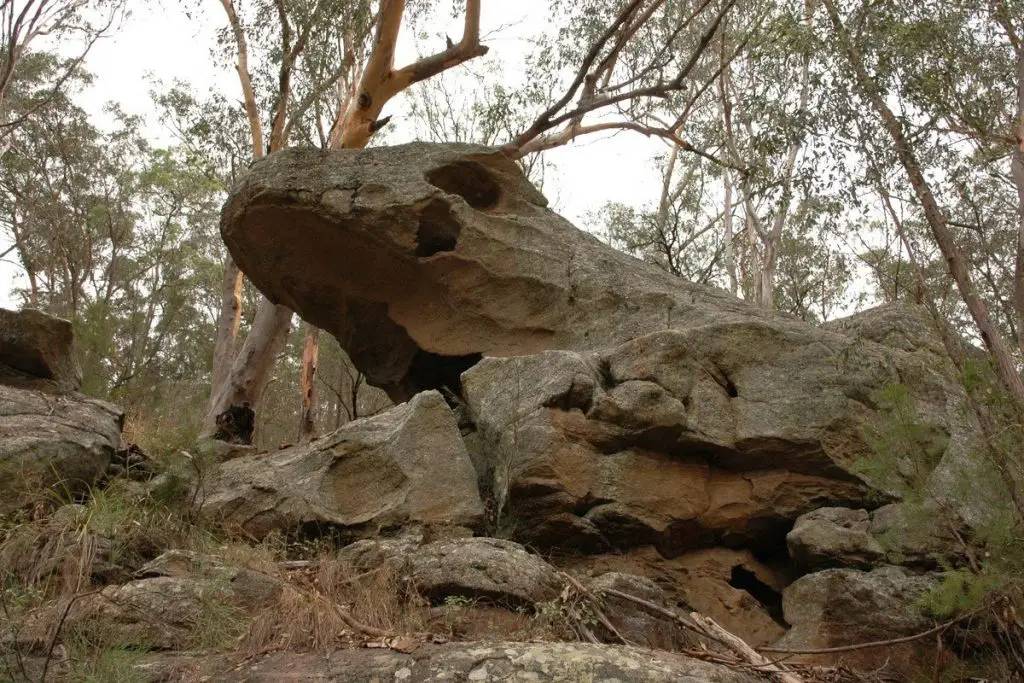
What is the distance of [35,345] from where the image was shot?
7.61 meters

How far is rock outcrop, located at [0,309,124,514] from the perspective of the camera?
6191 millimetres

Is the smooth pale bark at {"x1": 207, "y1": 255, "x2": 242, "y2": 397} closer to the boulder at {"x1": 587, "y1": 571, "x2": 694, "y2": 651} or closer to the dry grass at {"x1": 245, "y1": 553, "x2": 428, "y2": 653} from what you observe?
the dry grass at {"x1": 245, "y1": 553, "x2": 428, "y2": 653}

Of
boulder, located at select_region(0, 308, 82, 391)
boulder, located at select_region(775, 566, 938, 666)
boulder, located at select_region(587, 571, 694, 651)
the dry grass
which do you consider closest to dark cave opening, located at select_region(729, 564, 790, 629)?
boulder, located at select_region(775, 566, 938, 666)

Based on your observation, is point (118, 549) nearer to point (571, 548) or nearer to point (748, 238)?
point (571, 548)

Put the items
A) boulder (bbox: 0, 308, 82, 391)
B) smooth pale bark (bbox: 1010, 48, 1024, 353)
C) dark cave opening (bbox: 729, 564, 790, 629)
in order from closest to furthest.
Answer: dark cave opening (bbox: 729, 564, 790, 629), boulder (bbox: 0, 308, 82, 391), smooth pale bark (bbox: 1010, 48, 1024, 353)

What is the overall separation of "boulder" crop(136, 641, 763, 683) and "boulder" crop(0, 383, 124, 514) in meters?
2.17

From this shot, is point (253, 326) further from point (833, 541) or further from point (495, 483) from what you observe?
point (833, 541)

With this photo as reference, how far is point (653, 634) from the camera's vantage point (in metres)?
5.45

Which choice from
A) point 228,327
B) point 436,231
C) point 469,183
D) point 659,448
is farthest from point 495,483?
point 228,327

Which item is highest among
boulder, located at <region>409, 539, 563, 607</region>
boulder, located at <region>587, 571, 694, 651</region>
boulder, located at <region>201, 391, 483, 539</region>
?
boulder, located at <region>201, 391, 483, 539</region>

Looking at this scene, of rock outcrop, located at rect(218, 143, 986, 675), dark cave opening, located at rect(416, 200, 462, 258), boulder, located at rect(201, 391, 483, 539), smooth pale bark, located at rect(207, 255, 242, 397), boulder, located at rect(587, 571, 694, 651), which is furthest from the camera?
smooth pale bark, located at rect(207, 255, 242, 397)

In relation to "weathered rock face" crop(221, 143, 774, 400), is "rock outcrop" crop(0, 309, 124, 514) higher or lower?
lower

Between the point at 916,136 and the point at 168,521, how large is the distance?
7.87 meters

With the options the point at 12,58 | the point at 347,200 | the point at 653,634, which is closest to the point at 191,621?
the point at 653,634
